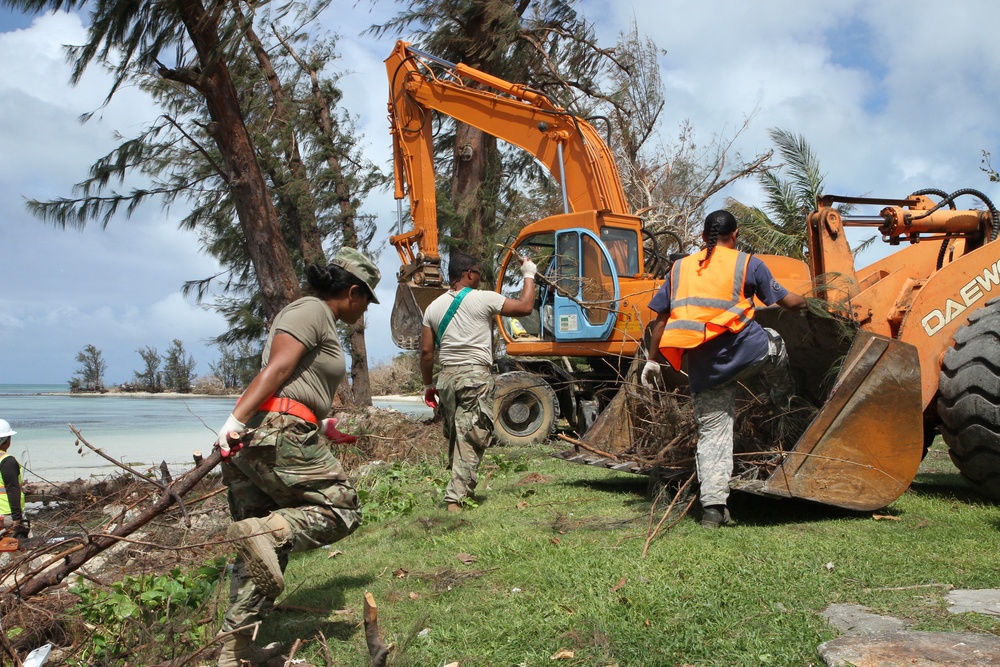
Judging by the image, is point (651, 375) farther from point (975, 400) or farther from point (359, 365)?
point (359, 365)

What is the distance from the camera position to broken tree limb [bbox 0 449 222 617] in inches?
136

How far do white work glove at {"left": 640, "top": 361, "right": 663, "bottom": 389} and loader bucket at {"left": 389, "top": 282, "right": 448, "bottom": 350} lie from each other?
6152 millimetres

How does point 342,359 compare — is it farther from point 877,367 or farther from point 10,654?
point 877,367

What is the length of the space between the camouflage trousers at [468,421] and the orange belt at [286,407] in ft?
8.63

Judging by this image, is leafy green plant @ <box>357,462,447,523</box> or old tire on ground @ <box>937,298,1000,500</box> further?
leafy green plant @ <box>357,462,447,523</box>

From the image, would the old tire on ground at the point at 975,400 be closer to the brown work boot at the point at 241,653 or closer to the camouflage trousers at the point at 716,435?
the camouflage trousers at the point at 716,435

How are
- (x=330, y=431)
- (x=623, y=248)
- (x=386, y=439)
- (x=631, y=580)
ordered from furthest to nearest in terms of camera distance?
(x=623, y=248) < (x=386, y=439) < (x=330, y=431) < (x=631, y=580)

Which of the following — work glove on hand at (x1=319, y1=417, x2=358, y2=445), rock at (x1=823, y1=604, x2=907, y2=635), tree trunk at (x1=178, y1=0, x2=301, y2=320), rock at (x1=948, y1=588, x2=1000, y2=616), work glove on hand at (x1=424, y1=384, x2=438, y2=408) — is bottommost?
rock at (x1=823, y1=604, x2=907, y2=635)

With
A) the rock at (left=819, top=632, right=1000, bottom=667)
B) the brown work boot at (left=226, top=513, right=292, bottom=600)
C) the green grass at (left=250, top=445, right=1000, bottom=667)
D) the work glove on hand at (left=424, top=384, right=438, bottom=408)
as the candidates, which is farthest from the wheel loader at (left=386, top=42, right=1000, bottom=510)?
the brown work boot at (left=226, top=513, right=292, bottom=600)

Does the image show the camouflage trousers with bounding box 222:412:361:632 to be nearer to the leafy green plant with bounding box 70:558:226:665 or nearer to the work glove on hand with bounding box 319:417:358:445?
the work glove on hand with bounding box 319:417:358:445

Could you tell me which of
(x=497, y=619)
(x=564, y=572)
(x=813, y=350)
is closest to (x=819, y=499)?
(x=813, y=350)

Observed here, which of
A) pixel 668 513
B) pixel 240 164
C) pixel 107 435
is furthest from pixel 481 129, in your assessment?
pixel 107 435

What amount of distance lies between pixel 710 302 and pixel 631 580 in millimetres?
1896

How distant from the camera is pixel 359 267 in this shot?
4.17 meters
